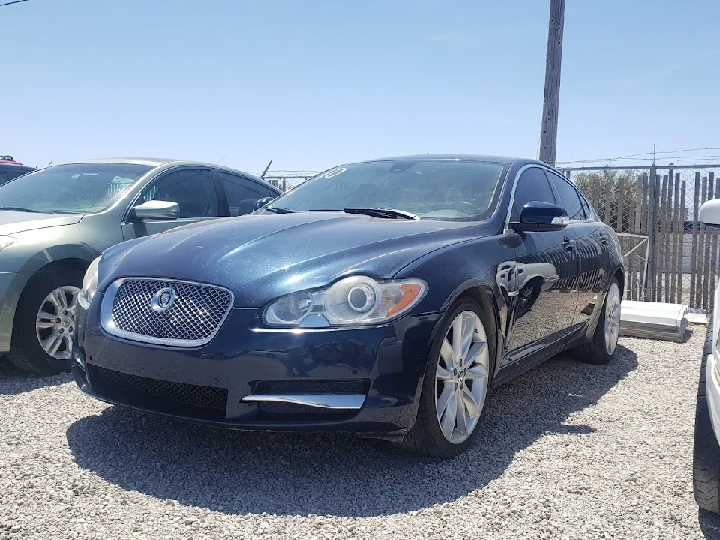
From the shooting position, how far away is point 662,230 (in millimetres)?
8797

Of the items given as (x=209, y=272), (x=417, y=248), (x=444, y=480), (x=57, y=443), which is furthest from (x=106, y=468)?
(x=417, y=248)

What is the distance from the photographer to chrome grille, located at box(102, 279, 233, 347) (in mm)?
3031

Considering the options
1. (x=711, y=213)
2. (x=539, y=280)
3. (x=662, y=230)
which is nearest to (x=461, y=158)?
(x=539, y=280)

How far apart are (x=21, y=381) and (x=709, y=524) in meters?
3.99

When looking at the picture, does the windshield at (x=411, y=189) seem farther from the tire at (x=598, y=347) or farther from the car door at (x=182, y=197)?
the tire at (x=598, y=347)

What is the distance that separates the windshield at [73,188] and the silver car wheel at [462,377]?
3.11 meters

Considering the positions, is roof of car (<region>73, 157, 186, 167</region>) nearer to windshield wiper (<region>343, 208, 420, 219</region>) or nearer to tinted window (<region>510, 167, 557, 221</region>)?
windshield wiper (<region>343, 208, 420, 219</region>)

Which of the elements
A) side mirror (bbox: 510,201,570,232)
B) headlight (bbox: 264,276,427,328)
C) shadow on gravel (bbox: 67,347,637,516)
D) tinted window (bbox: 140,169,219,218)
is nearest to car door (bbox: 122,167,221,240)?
tinted window (bbox: 140,169,219,218)

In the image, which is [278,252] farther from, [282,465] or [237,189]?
[237,189]

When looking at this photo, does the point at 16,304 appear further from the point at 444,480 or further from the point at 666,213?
the point at 666,213

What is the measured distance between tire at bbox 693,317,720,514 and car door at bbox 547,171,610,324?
2.25 metres

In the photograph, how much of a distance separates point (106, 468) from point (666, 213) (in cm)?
752

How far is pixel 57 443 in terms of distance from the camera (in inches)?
138

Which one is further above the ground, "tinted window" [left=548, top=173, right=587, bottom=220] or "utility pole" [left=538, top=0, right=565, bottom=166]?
"utility pole" [left=538, top=0, right=565, bottom=166]
